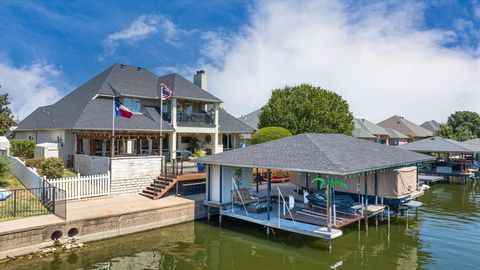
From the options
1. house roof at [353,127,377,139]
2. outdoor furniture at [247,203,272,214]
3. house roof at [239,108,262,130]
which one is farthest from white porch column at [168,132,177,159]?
house roof at [353,127,377,139]

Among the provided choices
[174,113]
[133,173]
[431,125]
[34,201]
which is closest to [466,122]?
[431,125]

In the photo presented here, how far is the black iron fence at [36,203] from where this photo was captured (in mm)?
15070

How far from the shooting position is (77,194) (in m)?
19.2

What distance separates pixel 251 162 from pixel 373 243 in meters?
6.79

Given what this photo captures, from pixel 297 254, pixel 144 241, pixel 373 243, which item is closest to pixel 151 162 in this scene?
pixel 144 241

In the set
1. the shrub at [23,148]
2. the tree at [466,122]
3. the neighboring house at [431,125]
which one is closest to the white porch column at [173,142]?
the shrub at [23,148]

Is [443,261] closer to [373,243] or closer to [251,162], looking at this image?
[373,243]

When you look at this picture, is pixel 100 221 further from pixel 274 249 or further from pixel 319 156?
pixel 319 156

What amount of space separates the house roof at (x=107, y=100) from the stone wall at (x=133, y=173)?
462 cm

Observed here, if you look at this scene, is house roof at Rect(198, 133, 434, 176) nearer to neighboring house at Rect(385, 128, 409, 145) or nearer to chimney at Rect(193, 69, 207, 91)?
chimney at Rect(193, 69, 207, 91)

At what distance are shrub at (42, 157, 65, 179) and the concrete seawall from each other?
159 inches

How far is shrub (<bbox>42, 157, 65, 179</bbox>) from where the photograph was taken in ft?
68.7

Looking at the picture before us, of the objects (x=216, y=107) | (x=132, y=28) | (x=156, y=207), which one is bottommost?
(x=156, y=207)

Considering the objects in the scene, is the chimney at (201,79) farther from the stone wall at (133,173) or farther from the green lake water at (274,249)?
the green lake water at (274,249)
